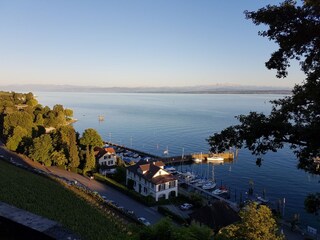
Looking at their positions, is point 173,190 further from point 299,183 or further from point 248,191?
point 299,183

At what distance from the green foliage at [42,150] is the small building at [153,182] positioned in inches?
567

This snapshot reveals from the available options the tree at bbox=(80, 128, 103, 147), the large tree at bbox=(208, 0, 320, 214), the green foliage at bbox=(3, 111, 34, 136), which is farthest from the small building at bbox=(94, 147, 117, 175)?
the large tree at bbox=(208, 0, 320, 214)

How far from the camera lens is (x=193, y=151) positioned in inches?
3120

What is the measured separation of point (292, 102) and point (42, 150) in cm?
4526

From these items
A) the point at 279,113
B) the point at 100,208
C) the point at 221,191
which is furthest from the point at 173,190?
the point at 279,113

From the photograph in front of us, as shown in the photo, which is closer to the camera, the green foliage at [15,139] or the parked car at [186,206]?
the parked car at [186,206]

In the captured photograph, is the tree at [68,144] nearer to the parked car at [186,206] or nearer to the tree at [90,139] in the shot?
the tree at [90,139]

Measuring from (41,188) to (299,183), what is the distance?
41171 mm

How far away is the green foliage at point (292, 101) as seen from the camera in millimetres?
8672

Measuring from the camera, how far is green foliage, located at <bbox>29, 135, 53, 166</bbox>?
49188mm

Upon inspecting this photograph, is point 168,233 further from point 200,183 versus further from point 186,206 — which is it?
point 200,183

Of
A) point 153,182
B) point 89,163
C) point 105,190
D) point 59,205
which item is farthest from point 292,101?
point 89,163

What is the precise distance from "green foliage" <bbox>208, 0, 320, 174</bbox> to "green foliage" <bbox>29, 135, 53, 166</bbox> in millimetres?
43805

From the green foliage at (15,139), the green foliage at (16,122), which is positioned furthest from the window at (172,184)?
the green foliage at (16,122)
